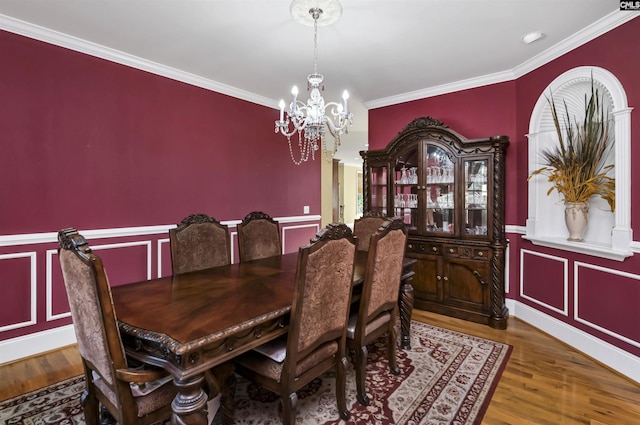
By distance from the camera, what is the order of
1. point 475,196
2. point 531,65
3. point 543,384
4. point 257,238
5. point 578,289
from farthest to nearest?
point 475,196 → point 531,65 → point 257,238 → point 578,289 → point 543,384

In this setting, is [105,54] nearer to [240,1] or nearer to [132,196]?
[132,196]

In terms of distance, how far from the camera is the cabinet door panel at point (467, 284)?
3262mm

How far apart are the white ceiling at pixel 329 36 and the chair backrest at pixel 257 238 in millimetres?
1558

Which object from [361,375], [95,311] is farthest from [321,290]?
[95,311]

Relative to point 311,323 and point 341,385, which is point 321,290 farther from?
point 341,385

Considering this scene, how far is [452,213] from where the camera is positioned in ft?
11.6

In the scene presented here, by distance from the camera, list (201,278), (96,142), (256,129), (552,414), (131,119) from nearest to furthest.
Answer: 1. (552,414)
2. (201,278)
3. (96,142)
4. (131,119)
5. (256,129)

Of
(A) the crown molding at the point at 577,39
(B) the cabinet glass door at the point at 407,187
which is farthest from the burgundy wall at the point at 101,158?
(A) the crown molding at the point at 577,39

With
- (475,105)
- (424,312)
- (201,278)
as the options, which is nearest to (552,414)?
(424,312)

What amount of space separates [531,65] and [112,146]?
418 centimetres

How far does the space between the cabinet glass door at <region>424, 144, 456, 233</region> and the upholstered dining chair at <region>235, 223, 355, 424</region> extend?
7.39 ft

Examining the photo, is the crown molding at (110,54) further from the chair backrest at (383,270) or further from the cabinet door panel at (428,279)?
the cabinet door panel at (428,279)

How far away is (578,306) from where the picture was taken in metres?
2.74

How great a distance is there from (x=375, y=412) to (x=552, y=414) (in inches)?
41.1
